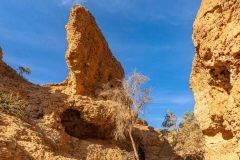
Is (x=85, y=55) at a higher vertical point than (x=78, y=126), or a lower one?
higher

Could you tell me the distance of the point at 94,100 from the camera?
67.8ft

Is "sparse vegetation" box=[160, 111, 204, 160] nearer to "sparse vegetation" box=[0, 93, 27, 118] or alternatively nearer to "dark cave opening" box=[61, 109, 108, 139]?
"dark cave opening" box=[61, 109, 108, 139]

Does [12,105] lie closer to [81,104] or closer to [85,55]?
[81,104]

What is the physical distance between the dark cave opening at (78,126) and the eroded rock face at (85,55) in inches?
62.0

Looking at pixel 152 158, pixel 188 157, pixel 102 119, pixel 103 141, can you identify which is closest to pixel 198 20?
pixel 102 119

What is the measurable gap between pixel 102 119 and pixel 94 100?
140cm

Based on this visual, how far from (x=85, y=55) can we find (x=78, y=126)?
194 inches

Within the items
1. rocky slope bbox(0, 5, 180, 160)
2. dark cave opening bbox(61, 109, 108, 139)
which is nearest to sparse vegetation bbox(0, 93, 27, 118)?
rocky slope bbox(0, 5, 180, 160)

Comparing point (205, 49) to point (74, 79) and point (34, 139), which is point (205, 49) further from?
point (74, 79)

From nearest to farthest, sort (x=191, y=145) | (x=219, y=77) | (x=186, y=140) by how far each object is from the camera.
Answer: (x=219, y=77) → (x=191, y=145) → (x=186, y=140)

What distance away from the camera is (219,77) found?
5832 mm

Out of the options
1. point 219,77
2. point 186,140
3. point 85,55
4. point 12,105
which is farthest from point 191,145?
point 219,77

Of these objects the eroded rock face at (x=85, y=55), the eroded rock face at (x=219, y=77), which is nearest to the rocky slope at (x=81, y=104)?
the eroded rock face at (x=85, y=55)

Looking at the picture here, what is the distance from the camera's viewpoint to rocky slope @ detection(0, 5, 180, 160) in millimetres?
16406
